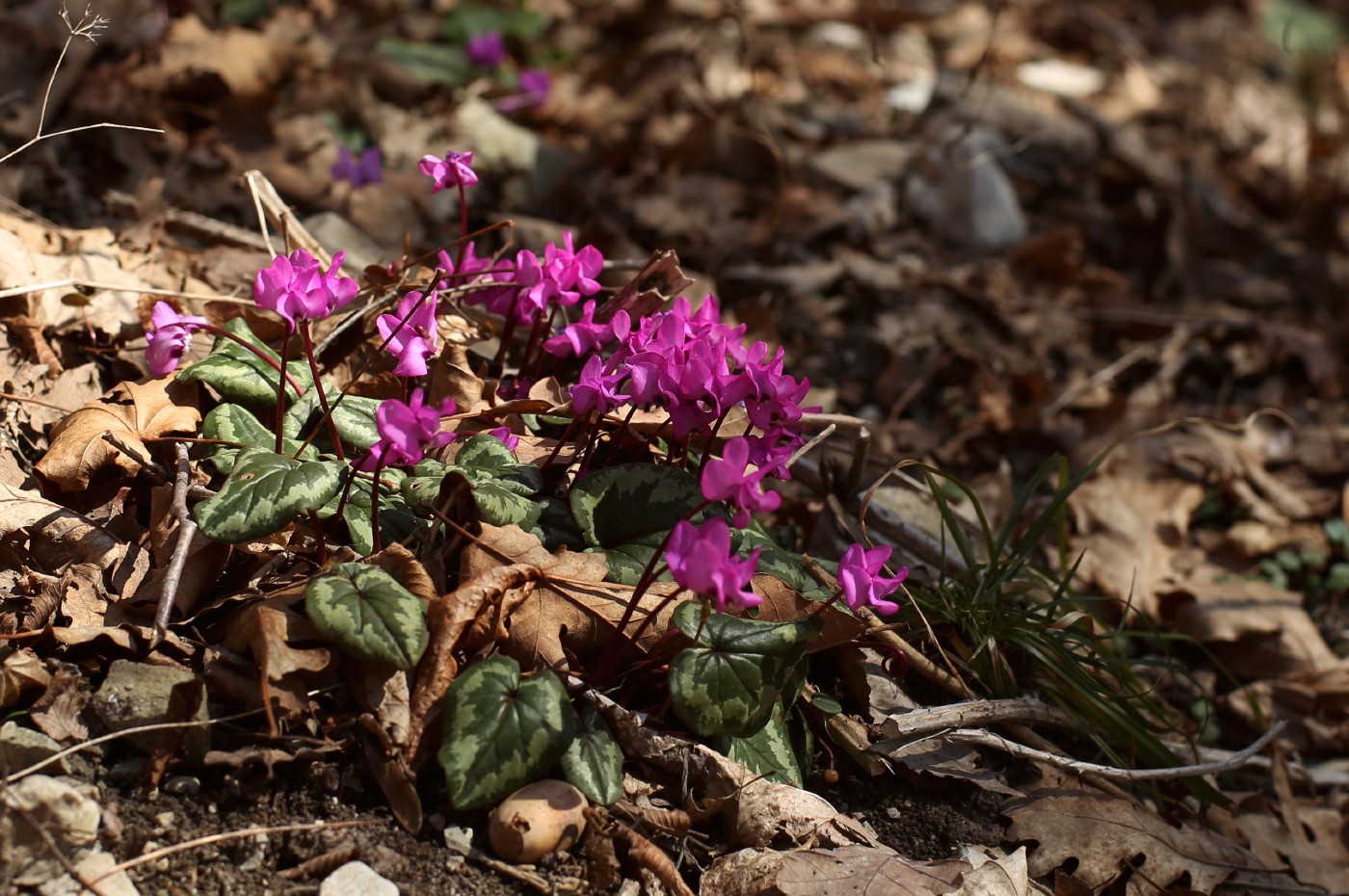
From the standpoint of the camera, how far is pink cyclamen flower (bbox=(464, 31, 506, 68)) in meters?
4.07

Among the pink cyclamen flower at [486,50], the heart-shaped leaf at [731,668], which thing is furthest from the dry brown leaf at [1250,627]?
the pink cyclamen flower at [486,50]

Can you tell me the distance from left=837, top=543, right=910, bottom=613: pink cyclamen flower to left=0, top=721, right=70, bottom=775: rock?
120 cm

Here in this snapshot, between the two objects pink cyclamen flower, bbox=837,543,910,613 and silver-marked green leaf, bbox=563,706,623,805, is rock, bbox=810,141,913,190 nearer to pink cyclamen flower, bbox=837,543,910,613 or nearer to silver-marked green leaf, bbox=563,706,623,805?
pink cyclamen flower, bbox=837,543,910,613

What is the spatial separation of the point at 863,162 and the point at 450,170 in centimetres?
298

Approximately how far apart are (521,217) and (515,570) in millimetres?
2200

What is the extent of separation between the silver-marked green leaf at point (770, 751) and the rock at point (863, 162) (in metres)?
3.09

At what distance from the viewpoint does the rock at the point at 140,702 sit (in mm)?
1452

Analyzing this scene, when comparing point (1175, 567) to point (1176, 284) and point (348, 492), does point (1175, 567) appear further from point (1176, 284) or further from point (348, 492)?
point (348, 492)

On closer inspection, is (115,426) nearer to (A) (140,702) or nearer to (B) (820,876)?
(A) (140,702)

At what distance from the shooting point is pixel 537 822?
4.78 feet

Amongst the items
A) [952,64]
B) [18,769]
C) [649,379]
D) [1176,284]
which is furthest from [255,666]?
[952,64]

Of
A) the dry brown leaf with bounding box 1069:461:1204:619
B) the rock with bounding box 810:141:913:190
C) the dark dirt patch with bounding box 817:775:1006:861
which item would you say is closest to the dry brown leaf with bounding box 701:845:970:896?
the dark dirt patch with bounding box 817:775:1006:861

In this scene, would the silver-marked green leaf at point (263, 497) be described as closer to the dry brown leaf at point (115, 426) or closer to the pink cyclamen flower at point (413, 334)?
the pink cyclamen flower at point (413, 334)

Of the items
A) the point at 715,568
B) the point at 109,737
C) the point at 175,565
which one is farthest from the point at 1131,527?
the point at 109,737
